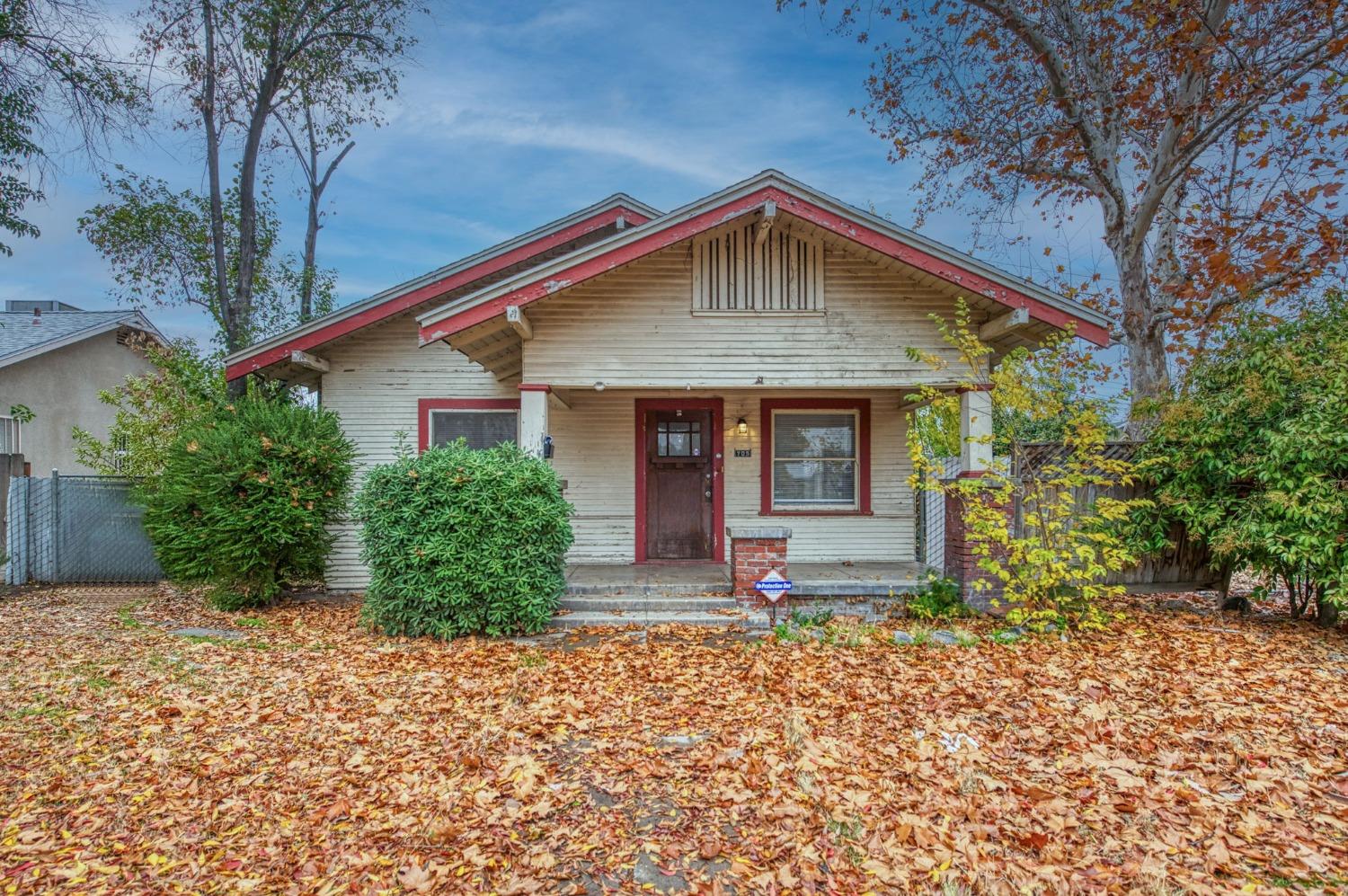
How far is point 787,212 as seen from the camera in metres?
7.01

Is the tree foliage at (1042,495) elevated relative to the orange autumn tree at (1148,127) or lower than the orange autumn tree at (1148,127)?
lower

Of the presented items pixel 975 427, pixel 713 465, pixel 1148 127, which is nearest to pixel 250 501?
pixel 713 465

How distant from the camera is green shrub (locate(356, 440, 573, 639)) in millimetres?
6258

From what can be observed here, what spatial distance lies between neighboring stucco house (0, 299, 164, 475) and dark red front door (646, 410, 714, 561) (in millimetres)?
11109

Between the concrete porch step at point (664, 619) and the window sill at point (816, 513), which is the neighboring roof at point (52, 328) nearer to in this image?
the concrete porch step at point (664, 619)

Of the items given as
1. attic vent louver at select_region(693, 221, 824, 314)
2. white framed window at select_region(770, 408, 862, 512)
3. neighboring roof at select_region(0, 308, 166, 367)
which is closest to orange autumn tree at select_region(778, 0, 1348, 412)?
white framed window at select_region(770, 408, 862, 512)

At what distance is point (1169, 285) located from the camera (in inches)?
470

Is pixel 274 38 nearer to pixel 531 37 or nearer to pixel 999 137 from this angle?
pixel 531 37

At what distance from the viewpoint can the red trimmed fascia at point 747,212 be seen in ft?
22.5

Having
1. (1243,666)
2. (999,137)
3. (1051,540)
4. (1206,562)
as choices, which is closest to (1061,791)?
(1243,666)

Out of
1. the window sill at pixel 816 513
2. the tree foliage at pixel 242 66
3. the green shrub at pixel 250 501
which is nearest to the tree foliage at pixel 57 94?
the tree foliage at pixel 242 66

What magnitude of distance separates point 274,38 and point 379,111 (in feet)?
8.28

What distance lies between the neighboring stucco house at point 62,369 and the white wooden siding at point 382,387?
24.5ft

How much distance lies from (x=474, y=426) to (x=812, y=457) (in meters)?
4.52
